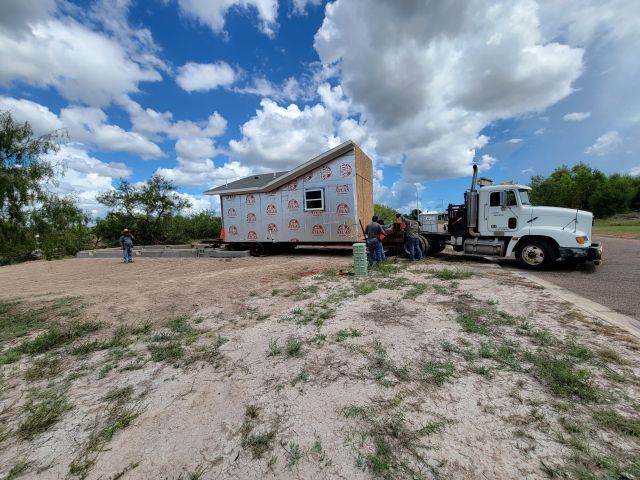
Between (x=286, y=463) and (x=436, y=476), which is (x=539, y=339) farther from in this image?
(x=286, y=463)

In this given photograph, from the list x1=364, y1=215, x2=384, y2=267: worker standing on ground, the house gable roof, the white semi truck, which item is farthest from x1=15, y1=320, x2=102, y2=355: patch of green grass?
the white semi truck

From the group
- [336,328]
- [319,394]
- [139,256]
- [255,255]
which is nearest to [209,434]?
[319,394]

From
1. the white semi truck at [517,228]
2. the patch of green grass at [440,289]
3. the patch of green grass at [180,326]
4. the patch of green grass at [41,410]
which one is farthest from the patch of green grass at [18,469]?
the white semi truck at [517,228]

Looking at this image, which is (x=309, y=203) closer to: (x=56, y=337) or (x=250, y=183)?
(x=250, y=183)

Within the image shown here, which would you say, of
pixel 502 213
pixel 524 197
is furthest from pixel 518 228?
pixel 524 197

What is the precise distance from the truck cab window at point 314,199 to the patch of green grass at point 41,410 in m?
11.1

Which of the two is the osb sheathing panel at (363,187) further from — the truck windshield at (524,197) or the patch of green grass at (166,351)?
the patch of green grass at (166,351)

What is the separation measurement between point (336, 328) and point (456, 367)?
1837mm

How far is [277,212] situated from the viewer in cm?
1428

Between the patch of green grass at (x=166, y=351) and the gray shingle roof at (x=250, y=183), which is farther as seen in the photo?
the gray shingle roof at (x=250, y=183)

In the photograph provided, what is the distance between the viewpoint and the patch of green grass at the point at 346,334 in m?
4.09

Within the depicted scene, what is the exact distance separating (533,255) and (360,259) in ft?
18.9

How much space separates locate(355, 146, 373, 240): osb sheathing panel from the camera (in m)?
13.0

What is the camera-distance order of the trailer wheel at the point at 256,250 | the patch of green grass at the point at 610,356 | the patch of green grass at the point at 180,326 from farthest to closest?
the trailer wheel at the point at 256,250
the patch of green grass at the point at 180,326
the patch of green grass at the point at 610,356
